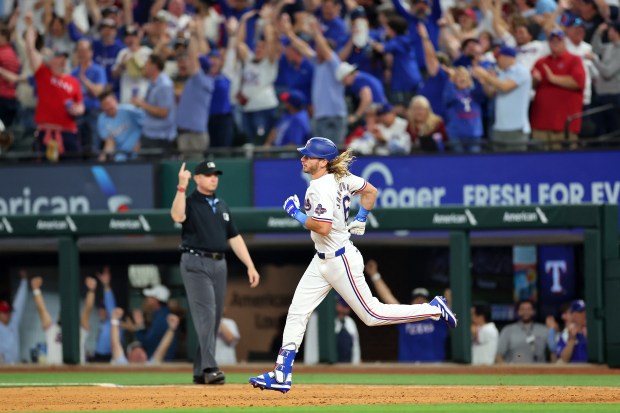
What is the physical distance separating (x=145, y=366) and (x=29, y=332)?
5.30ft

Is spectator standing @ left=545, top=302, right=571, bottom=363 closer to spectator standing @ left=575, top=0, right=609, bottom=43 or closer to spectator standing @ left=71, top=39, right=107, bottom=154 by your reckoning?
spectator standing @ left=575, top=0, right=609, bottom=43

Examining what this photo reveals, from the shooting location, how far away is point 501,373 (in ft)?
41.8

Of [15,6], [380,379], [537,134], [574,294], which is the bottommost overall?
[380,379]

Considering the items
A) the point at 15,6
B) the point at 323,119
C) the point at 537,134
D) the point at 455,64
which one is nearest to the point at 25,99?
the point at 15,6

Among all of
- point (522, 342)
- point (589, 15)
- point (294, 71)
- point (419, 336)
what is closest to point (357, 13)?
point (294, 71)

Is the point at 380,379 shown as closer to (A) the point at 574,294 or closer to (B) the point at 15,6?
(A) the point at 574,294

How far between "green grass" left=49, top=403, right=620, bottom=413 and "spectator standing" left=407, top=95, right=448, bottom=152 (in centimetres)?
664

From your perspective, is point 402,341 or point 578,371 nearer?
point 578,371

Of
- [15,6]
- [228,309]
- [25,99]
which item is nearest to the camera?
[228,309]

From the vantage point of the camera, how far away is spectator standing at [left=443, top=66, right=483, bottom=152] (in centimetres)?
1482

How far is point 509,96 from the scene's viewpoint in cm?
1448

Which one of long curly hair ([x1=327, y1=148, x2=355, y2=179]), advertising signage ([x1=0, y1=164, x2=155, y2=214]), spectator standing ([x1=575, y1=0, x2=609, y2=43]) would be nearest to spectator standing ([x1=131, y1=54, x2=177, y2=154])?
advertising signage ([x1=0, y1=164, x2=155, y2=214])

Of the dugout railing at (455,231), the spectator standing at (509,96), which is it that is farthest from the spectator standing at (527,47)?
the dugout railing at (455,231)

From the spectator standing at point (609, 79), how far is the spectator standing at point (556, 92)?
1.29 ft
